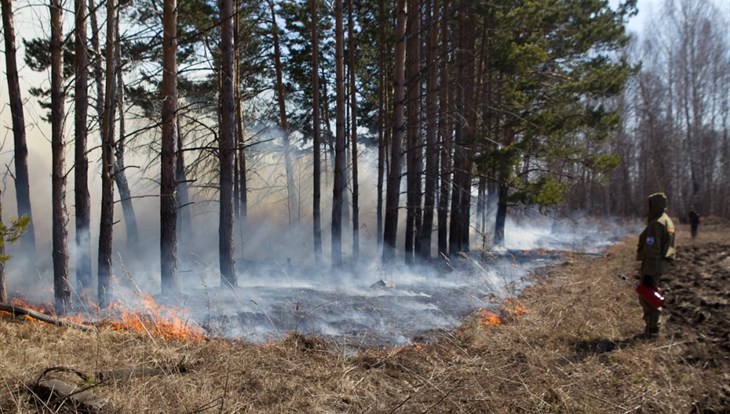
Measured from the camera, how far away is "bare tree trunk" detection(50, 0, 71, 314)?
8.43 metres

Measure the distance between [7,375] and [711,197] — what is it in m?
46.5

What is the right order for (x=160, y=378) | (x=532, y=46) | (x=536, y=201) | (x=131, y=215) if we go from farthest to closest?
1. (x=131, y=215)
2. (x=536, y=201)
3. (x=532, y=46)
4. (x=160, y=378)

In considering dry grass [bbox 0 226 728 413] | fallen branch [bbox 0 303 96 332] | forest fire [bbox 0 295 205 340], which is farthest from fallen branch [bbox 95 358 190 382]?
fallen branch [bbox 0 303 96 332]

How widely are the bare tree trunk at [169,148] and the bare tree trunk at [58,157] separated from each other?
156cm

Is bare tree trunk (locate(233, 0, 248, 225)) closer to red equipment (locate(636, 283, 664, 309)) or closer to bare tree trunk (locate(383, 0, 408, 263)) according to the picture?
bare tree trunk (locate(383, 0, 408, 263))

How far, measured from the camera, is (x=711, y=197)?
40.2m

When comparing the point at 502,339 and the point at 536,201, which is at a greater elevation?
the point at 536,201

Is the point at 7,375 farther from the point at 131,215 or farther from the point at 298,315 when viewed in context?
the point at 131,215

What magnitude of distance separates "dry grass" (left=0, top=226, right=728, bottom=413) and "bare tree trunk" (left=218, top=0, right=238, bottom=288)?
438cm

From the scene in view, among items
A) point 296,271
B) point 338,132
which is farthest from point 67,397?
point 296,271

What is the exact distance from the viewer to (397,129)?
1379cm

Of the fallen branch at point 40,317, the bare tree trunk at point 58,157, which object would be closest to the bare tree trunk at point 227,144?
the bare tree trunk at point 58,157

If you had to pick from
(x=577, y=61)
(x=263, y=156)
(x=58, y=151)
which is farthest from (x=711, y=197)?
(x=58, y=151)

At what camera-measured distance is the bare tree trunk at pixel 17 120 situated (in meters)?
10.6
